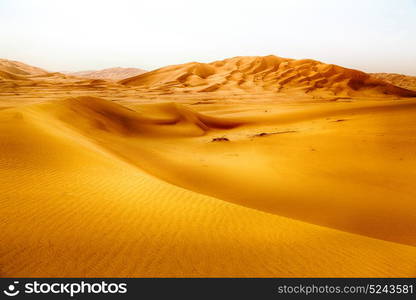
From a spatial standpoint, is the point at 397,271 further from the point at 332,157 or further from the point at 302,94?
the point at 302,94

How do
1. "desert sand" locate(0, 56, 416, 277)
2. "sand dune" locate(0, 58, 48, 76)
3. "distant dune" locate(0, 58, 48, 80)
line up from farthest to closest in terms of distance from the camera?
"sand dune" locate(0, 58, 48, 76)
"distant dune" locate(0, 58, 48, 80)
"desert sand" locate(0, 56, 416, 277)

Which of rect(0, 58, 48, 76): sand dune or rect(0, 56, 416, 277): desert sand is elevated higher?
rect(0, 58, 48, 76): sand dune

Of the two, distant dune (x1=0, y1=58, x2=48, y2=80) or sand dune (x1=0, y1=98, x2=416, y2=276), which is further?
distant dune (x1=0, y1=58, x2=48, y2=80)

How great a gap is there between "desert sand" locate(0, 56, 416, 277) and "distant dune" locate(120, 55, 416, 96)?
113ft

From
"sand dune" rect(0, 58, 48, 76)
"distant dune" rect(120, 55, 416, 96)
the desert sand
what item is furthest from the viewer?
"sand dune" rect(0, 58, 48, 76)

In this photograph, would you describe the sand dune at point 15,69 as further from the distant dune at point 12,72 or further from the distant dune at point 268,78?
the distant dune at point 268,78

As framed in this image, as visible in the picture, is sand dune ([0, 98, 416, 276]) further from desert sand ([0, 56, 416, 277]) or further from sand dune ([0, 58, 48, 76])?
sand dune ([0, 58, 48, 76])

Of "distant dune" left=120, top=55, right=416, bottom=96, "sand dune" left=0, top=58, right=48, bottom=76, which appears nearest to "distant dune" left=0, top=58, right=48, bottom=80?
"sand dune" left=0, top=58, right=48, bottom=76

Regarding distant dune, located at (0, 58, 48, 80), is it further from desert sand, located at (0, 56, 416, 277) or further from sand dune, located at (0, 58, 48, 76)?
desert sand, located at (0, 56, 416, 277)

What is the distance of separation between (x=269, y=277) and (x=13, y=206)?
316cm

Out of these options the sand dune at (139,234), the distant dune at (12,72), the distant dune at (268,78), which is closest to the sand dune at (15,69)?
the distant dune at (12,72)

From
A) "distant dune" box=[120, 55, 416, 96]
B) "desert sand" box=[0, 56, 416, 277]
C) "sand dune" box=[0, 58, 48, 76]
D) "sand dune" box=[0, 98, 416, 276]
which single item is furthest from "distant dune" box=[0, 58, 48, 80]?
"sand dune" box=[0, 98, 416, 276]

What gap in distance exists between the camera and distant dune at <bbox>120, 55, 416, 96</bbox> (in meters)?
48.2

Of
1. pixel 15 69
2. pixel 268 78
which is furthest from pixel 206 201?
pixel 15 69
